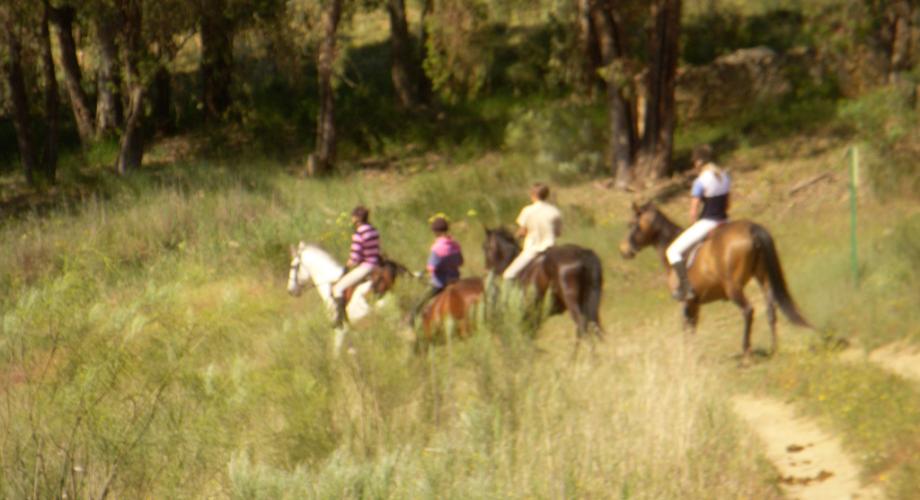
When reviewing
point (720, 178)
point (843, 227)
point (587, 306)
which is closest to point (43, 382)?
point (587, 306)

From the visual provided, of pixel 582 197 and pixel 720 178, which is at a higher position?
pixel 720 178

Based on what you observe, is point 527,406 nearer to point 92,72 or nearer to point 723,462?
point 723,462

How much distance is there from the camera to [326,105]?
35906mm

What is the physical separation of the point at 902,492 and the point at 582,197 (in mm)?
20837

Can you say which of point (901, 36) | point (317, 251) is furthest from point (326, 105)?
point (317, 251)

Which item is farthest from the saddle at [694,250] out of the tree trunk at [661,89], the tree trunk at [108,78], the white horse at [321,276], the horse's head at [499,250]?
the tree trunk at [108,78]

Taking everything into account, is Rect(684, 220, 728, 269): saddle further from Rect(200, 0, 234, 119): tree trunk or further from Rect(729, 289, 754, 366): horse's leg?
Rect(200, 0, 234, 119): tree trunk

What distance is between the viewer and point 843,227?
24.6m

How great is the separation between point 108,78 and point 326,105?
17.9 feet

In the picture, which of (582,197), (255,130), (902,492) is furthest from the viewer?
(255,130)

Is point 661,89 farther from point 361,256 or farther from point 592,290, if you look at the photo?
point 361,256

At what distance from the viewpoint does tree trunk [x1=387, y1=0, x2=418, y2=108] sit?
3922 cm

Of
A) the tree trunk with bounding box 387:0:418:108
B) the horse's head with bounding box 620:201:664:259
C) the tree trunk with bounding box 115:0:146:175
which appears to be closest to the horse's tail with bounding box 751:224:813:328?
the horse's head with bounding box 620:201:664:259

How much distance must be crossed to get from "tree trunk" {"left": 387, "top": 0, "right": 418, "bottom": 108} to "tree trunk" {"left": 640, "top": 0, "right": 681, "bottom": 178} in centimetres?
977
